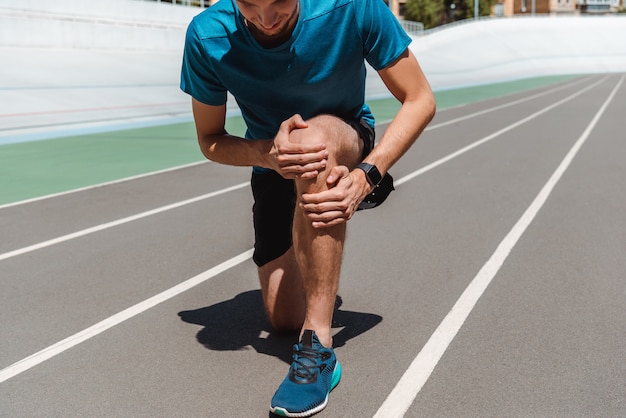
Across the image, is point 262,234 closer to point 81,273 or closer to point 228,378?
point 228,378

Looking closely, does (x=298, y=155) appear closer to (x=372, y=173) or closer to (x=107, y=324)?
(x=372, y=173)

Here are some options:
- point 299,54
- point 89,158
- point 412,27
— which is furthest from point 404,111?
point 412,27

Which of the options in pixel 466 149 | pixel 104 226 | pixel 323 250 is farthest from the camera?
pixel 466 149

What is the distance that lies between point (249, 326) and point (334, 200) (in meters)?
1.48

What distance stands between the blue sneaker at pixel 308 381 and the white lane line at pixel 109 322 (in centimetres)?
136

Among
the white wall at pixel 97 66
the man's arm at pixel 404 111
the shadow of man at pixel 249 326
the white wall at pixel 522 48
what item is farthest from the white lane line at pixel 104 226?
the white wall at pixel 522 48

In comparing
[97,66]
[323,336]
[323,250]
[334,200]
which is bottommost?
[97,66]

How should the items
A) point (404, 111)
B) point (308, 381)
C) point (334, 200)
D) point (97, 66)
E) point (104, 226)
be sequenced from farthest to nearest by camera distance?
point (97, 66) < point (104, 226) < point (404, 111) < point (308, 381) < point (334, 200)

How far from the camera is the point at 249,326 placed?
14.3 ft

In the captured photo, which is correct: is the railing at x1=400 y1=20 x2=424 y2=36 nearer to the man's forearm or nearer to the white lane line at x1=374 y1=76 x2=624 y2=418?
the white lane line at x1=374 y1=76 x2=624 y2=418

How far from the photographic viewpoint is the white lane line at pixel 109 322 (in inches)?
149

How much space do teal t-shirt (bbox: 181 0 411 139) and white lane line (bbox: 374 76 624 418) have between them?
129 cm

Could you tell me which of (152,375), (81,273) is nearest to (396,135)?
(152,375)

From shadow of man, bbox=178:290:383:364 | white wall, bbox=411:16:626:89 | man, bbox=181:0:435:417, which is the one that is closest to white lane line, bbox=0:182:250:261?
shadow of man, bbox=178:290:383:364
